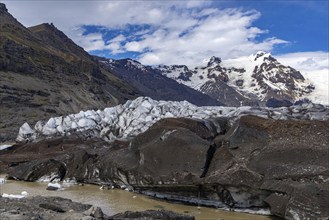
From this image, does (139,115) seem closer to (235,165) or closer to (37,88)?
(235,165)

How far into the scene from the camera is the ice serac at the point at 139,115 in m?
33.9

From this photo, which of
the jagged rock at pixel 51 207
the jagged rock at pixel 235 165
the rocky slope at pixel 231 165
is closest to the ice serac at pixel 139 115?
the rocky slope at pixel 231 165

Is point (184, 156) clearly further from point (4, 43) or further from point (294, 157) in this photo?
point (4, 43)

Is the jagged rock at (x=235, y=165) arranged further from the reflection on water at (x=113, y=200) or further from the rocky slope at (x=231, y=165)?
the reflection on water at (x=113, y=200)

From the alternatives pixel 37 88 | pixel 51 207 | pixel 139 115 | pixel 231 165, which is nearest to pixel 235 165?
pixel 231 165

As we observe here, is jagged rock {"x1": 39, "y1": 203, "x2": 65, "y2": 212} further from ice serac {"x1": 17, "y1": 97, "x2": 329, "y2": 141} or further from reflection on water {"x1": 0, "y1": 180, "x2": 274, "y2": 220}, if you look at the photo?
ice serac {"x1": 17, "y1": 97, "x2": 329, "y2": 141}

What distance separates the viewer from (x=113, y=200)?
22656 mm

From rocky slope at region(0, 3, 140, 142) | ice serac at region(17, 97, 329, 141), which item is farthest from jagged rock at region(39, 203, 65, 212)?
rocky slope at region(0, 3, 140, 142)

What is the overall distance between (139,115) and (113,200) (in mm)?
18636

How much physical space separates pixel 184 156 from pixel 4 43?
15406cm

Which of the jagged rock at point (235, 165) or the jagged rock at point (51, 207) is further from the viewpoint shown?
the jagged rock at point (235, 165)

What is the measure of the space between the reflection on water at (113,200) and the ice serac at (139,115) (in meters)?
10.6

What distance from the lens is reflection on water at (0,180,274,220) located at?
19.6 meters

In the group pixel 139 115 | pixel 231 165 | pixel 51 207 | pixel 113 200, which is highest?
pixel 139 115
